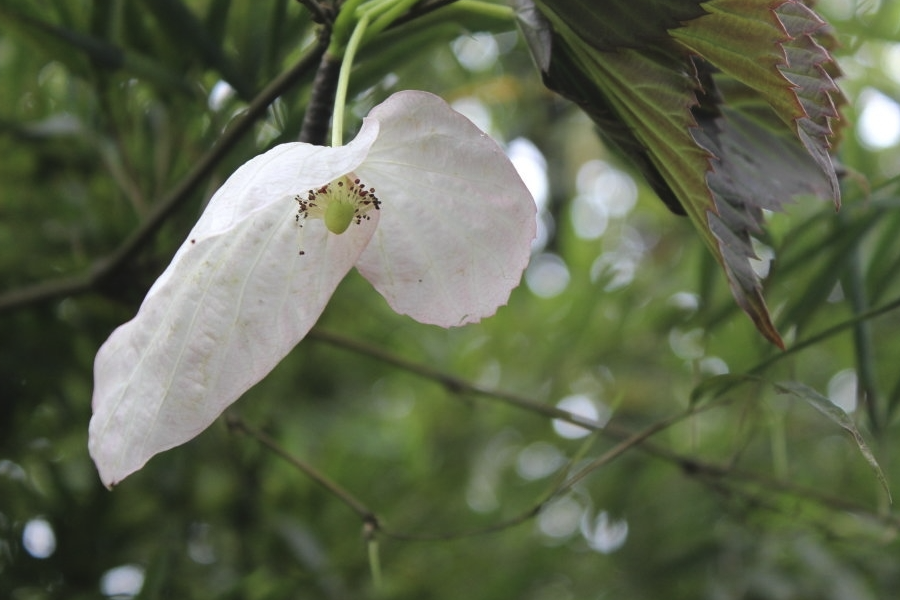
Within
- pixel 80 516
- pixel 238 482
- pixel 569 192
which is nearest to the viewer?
pixel 80 516

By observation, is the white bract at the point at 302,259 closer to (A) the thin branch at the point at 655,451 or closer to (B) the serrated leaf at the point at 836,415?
(B) the serrated leaf at the point at 836,415

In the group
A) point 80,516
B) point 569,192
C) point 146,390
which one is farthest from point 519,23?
point 569,192

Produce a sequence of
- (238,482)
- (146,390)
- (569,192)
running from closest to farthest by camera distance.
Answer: (146,390) < (238,482) < (569,192)

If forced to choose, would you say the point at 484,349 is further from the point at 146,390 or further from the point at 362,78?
the point at 146,390

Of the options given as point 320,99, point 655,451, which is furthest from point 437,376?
point 320,99

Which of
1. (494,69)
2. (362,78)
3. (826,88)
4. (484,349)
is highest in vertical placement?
(826,88)

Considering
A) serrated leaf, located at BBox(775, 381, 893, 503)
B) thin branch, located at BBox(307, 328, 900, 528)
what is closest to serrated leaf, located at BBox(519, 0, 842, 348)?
serrated leaf, located at BBox(775, 381, 893, 503)
